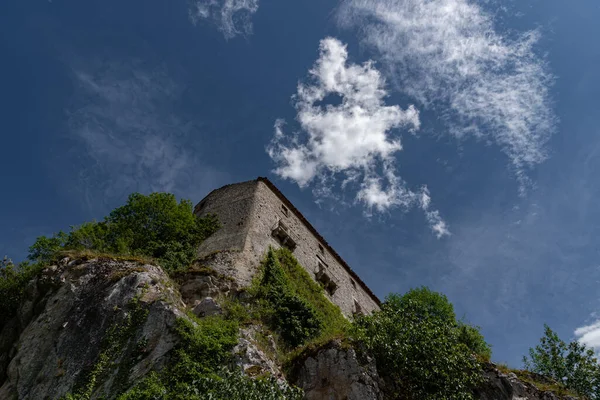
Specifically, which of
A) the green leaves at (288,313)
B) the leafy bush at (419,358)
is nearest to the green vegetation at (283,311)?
the green leaves at (288,313)

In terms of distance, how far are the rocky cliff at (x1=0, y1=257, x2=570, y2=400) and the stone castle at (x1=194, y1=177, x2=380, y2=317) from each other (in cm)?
501

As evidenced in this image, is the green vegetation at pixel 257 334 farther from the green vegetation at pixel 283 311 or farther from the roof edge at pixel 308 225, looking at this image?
the roof edge at pixel 308 225

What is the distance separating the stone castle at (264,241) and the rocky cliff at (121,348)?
501 centimetres

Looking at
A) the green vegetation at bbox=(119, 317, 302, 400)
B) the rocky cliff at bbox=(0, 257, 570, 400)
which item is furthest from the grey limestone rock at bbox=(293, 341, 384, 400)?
the green vegetation at bbox=(119, 317, 302, 400)

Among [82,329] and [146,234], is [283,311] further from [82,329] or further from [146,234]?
[146,234]

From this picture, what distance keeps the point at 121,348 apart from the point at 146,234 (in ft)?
37.7

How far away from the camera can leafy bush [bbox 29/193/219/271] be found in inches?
848

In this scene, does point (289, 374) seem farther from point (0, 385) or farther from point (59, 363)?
point (0, 385)

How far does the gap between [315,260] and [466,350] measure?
14138 mm

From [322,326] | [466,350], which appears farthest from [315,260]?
[466,350]

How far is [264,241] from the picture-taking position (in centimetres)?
2403

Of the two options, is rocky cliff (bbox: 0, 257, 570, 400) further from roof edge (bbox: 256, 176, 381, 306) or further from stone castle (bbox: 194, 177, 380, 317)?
roof edge (bbox: 256, 176, 381, 306)

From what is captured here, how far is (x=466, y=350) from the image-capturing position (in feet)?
50.2

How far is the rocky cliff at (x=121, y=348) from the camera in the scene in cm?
1206
